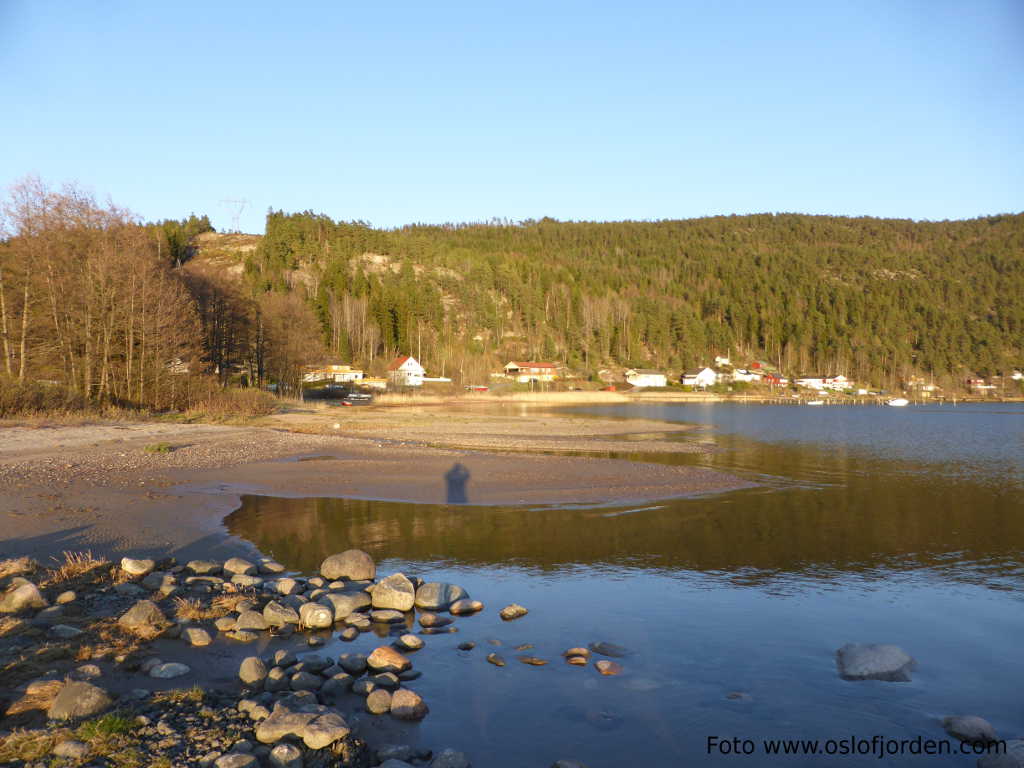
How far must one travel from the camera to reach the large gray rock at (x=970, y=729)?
727 centimetres

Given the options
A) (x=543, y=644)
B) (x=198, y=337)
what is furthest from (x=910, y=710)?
(x=198, y=337)

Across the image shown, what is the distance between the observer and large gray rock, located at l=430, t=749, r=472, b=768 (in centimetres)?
615

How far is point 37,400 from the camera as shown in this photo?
32.6 metres

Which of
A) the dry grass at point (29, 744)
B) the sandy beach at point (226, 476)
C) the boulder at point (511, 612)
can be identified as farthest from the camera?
the sandy beach at point (226, 476)

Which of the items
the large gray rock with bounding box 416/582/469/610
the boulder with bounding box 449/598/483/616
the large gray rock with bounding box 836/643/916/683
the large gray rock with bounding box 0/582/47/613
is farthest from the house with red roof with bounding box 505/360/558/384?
the large gray rock with bounding box 0/582/47/613

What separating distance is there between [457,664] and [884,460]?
33162mm

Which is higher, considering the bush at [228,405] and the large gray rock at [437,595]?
the bush at [228,405]

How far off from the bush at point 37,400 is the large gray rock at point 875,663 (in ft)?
115

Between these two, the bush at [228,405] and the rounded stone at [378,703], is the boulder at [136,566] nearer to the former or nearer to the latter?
the rounded stone at [378,703]

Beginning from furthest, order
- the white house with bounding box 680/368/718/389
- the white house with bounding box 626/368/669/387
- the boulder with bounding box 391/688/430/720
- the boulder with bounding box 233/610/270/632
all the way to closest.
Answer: the white house with bounding box 680/368/718/389 < the white house with bounding box 626/368/669/387 < the boulder with bounding box 233/610/270/632 < the boulder with bounding box 391/688/430/720

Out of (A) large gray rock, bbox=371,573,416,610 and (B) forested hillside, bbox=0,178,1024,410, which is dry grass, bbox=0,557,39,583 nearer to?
(A) large gray rock, bbox=371,573,416,610

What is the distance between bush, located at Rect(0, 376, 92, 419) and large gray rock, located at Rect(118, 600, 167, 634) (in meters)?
28.0

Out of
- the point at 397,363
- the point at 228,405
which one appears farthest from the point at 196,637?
the point at 397,363

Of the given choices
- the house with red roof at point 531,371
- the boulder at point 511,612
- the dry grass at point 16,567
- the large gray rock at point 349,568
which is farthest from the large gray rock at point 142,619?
the house with red roof at point 531,371
